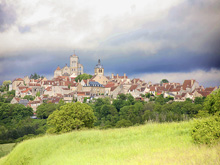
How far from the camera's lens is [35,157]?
18.1 metres

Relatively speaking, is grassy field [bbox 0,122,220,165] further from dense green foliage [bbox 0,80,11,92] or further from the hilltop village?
dense green foliage [bbox 0,80,11,92]

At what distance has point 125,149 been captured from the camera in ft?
47.3

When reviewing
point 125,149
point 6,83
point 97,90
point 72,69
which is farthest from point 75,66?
point 125,149

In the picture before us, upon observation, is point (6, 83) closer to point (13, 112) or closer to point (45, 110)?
point (13, 112)

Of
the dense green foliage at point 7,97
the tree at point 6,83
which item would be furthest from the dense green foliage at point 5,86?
the dense green foliage at point 7,97

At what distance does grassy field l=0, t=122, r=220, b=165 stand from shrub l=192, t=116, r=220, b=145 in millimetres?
476

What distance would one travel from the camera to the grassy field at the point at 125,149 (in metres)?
11.2

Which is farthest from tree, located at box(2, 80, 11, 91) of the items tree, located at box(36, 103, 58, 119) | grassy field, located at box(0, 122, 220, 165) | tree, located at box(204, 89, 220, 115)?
grassy field, located at box(0, 122, 220, 165)

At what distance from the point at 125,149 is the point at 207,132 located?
13.1 feet

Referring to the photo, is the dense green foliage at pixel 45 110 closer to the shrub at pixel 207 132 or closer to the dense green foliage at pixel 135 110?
the dense green foliage at pixel 135 110

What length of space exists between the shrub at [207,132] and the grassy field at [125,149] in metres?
0.48

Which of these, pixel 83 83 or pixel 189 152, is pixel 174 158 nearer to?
pixel 189 152

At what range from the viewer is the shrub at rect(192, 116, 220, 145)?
1315 centimetres

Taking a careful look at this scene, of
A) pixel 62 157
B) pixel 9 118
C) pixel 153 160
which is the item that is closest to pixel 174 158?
pixel 153 160
